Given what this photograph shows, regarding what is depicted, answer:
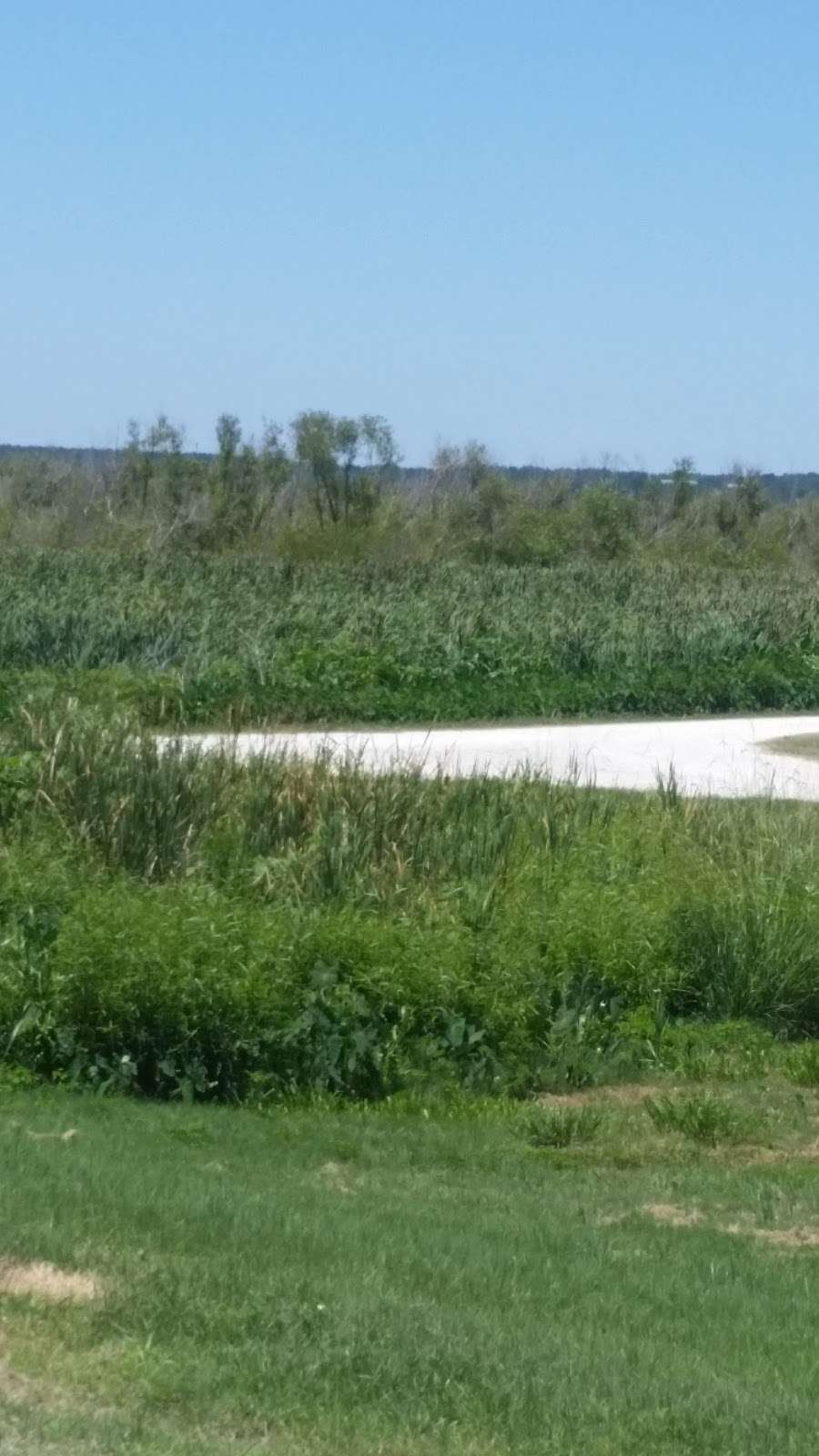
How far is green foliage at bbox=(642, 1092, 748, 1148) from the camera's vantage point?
901 centimetres

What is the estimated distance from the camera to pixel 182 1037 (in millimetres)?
9500

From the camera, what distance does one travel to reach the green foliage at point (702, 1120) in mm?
9008

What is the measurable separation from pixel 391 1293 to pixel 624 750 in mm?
16691

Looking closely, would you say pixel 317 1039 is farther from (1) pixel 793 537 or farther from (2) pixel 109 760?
(1) pixel 793 537

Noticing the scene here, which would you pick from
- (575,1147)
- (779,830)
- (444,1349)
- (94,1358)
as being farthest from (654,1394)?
(779,830)

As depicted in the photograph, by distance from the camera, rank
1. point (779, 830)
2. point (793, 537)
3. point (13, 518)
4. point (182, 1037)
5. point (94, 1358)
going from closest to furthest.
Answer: point (94, 1358)
point (182, 1037)
point (779, 830)
point (13, 518)
point (793, 537)

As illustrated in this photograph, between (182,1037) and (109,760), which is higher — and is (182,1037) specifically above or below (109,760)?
below

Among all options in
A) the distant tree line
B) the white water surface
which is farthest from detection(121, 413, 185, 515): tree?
the white water surface

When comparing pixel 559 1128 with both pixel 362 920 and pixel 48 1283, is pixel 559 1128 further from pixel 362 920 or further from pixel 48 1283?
pixel 48 1283

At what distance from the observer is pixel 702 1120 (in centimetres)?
904

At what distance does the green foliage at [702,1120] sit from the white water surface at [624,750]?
237 inches

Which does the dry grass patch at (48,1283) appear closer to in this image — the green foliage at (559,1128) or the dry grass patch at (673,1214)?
the dry grass patch at (673,1214)

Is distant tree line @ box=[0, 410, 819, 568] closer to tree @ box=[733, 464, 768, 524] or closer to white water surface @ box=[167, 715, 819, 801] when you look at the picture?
tree @ box=[733, 464, 768, 524]

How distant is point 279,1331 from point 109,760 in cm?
818
